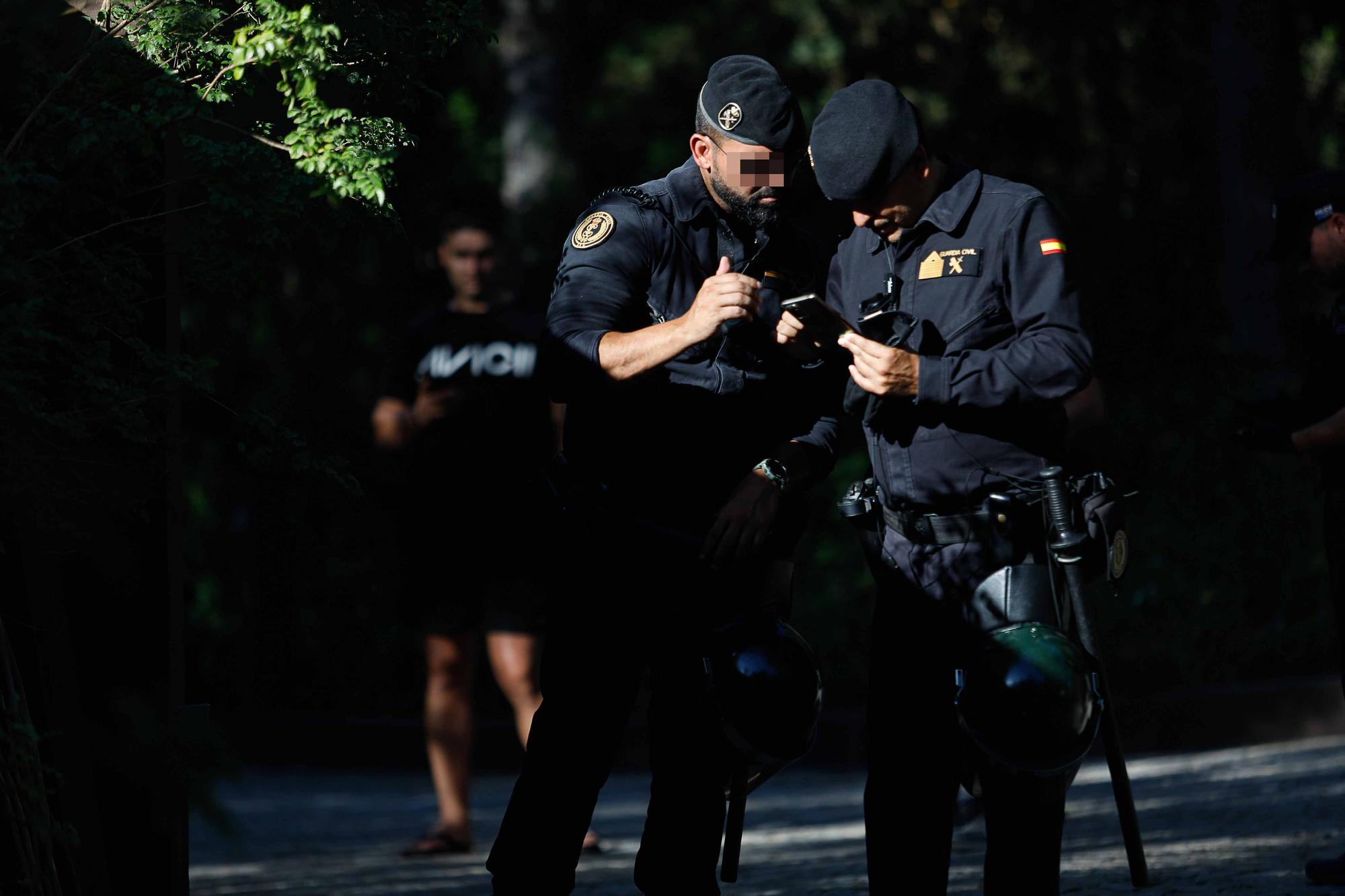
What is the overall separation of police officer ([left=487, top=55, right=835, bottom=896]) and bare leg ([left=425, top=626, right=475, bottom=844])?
215 centimetres

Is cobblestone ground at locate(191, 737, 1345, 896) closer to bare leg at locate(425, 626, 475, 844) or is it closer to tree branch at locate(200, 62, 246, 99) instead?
bare leg at locate(425, 626, 475, 844)

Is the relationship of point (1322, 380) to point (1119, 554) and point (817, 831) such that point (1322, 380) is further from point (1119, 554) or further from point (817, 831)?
point (817, 831)

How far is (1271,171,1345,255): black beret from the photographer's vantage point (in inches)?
185

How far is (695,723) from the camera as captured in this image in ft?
11.8

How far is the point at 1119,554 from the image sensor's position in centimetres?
375

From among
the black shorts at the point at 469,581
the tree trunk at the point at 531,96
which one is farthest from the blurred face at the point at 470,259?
the tree trunk at the point at 531,96

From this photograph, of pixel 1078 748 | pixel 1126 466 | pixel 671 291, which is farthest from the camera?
pixel 1126 466

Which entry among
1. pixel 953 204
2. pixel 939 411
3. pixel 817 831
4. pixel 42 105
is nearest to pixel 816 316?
pixel 939 411

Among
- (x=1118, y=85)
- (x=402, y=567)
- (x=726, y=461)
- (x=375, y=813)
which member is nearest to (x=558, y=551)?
(x=726, y=461)

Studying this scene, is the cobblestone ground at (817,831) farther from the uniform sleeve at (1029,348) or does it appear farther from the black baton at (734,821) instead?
the uniform sleeve at (1029,348)

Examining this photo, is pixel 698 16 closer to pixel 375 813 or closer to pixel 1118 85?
pixel 1118 85

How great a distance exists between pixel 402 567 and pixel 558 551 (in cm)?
216

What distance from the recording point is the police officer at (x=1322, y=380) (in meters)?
4.69

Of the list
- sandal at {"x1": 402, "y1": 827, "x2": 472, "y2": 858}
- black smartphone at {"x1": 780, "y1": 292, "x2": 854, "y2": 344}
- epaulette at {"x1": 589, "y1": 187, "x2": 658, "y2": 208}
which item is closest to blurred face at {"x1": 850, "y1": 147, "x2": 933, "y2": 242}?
black smartphone at {"x1": 780, "y1": 292, "x2": 854, "y2": 344}
